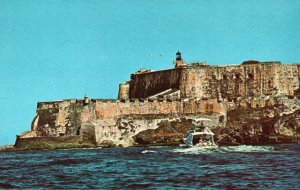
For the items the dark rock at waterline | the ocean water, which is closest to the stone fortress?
the dark rock at waterline

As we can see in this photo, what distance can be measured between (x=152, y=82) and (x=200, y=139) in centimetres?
2556

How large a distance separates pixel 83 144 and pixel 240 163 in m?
28.4

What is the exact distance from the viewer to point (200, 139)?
48.6m

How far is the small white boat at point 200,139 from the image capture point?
46.8 metres

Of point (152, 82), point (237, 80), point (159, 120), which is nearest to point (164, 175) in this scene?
point (159, 120)

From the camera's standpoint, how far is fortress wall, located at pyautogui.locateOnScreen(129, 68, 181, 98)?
70.0 m

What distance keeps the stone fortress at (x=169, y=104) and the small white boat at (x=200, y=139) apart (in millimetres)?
8384

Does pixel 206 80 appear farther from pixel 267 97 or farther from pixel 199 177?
pixel 199 177

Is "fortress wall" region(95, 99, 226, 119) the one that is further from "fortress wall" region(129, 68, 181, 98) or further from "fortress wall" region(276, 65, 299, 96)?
"fortress wall" region(276, 65, 299, 96)

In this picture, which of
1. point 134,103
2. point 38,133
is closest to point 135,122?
point 134,103

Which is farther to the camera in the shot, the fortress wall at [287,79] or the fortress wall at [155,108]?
the fortress wall at [287,79]

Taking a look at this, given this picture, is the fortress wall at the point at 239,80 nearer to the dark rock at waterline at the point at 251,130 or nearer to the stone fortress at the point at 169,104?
the stone fortress at the point at 169,104

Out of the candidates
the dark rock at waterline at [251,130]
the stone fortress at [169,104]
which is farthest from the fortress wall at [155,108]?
the dark rock at waterline at [251,130]

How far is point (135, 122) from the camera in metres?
57.6
